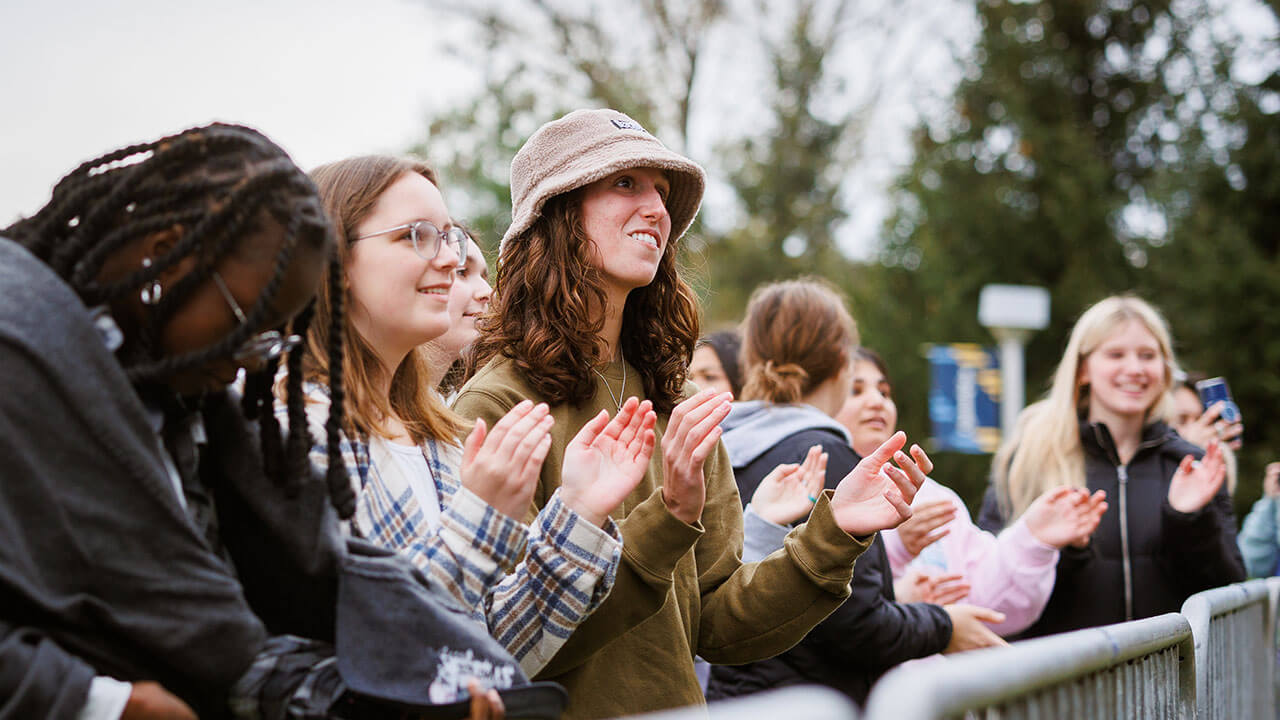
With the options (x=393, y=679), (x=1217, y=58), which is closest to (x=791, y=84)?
(x=1217, y=58)

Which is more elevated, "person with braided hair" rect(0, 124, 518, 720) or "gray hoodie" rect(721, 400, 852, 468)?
"person with braided hair" rect(0, 124, 518, 720)

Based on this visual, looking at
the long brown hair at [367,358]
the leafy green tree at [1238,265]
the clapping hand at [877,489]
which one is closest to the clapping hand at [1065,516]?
the clapping hand at [877,489]

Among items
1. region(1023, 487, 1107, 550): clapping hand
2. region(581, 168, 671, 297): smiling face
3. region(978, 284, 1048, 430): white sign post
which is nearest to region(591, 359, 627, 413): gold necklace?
region(581, 168, 671, 297): smiling face

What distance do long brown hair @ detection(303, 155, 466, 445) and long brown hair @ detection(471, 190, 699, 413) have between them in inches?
10.0

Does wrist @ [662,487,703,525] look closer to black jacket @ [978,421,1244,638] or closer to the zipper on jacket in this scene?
black jacket @ [978,421,1244,638]

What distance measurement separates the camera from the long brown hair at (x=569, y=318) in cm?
265

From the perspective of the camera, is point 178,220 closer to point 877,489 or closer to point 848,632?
point 877,489

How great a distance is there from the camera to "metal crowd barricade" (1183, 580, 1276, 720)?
268cm

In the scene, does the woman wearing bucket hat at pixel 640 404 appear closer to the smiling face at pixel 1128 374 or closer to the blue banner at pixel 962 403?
the smiling face at pixel 1128 374

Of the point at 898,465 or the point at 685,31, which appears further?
the point at 685,31

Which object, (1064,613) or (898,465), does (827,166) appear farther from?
(898,465)

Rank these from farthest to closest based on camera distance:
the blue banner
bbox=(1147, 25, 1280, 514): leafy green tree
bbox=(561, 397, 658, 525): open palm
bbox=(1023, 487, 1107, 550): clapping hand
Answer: bbox=(1147, 25, 1280, 514): leafy green tree → the blue banner → bbox=(1023, 487, 1107, 550): clapping hand → bbox=(561, 397, 658, 525): open palm

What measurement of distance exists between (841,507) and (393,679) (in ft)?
4.18

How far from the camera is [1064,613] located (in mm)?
4379
